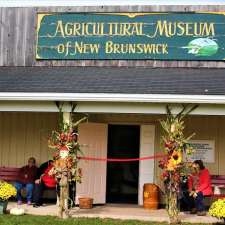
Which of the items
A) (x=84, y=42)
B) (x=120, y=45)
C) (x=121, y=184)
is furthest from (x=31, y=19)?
(x=121, y=184)

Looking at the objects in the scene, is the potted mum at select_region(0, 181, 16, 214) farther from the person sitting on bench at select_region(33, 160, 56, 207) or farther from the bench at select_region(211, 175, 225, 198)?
the bench at select_region(211, 175, 225, 198)

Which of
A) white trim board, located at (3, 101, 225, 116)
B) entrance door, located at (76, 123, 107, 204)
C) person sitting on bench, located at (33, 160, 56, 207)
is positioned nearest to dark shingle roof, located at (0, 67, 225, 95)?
white trim board, located at (3, 101, 225, 116)

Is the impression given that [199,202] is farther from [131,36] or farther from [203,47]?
[131,36]

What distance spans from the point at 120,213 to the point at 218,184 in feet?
8.97

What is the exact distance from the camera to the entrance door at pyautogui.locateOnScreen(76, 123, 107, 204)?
13.3 metres

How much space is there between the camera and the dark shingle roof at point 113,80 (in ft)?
37.9

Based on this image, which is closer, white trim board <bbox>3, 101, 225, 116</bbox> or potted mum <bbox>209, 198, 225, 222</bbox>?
potted mum <bbox>209, 198, 225, 222</bbox>

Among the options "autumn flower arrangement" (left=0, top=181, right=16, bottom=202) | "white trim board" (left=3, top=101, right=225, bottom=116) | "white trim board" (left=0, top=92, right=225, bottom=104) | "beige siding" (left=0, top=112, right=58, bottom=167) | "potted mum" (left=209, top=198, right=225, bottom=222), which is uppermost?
"white trim board" (left=0, top=92, right=225, bottom=104)

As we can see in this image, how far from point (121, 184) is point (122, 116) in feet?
5.86

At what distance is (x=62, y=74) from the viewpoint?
44.4ft

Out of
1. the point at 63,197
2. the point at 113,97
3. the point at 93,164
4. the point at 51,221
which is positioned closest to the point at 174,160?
the point at 113,97

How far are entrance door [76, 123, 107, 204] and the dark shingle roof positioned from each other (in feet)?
4.43

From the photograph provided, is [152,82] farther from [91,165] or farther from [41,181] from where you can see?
[41,181]

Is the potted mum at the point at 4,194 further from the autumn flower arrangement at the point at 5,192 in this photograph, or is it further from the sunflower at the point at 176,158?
the sunflower at the point at 176,158
